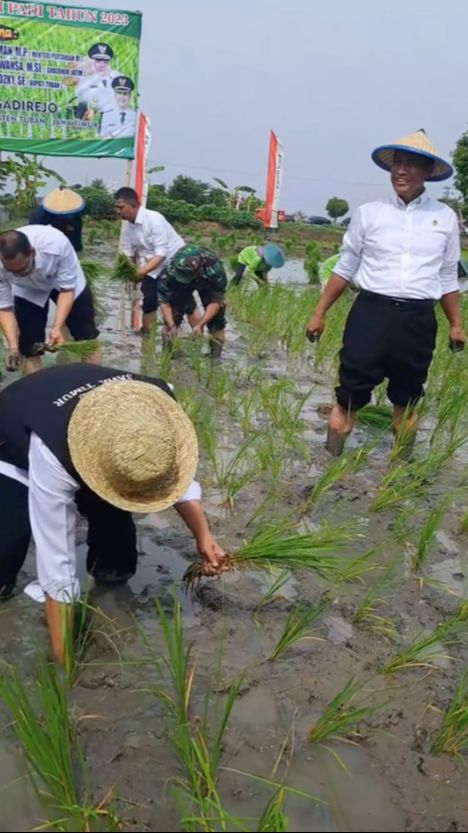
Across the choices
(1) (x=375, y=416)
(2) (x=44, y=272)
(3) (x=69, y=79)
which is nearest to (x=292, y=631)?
(1) (x=375, y=416)

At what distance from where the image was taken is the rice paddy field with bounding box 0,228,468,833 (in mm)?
1470

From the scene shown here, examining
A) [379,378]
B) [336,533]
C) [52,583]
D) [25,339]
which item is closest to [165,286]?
[25,339]

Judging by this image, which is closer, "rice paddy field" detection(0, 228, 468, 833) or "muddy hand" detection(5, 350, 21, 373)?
"rice paddy field" detection(0, 228, 468, 833)

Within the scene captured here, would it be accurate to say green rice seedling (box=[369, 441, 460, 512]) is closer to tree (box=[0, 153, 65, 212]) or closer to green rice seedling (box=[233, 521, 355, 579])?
green rice seedling (box=[233, 521, 355, 579])

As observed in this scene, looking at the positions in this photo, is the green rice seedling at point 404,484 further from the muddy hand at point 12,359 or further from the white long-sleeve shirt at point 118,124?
the white long-sleeve shirt at point 118,124

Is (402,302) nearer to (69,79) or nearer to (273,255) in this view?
(273,255)

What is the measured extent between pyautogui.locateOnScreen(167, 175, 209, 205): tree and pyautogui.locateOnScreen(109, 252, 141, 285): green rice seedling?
29505 millimetres

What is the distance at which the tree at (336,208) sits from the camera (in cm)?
4888

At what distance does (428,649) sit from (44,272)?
2623 mm

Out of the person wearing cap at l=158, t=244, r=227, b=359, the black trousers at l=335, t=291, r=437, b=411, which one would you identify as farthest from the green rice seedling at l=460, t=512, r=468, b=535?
the person wearing cap at l=158, t=244, r=227, b=359

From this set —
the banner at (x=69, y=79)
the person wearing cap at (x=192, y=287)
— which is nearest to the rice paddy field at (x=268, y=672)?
the person wearing cap at (x=192, y=287)

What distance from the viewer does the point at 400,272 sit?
3113mm

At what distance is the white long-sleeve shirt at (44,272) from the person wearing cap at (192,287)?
141 centimetres

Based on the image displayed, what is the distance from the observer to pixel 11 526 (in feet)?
7.00
